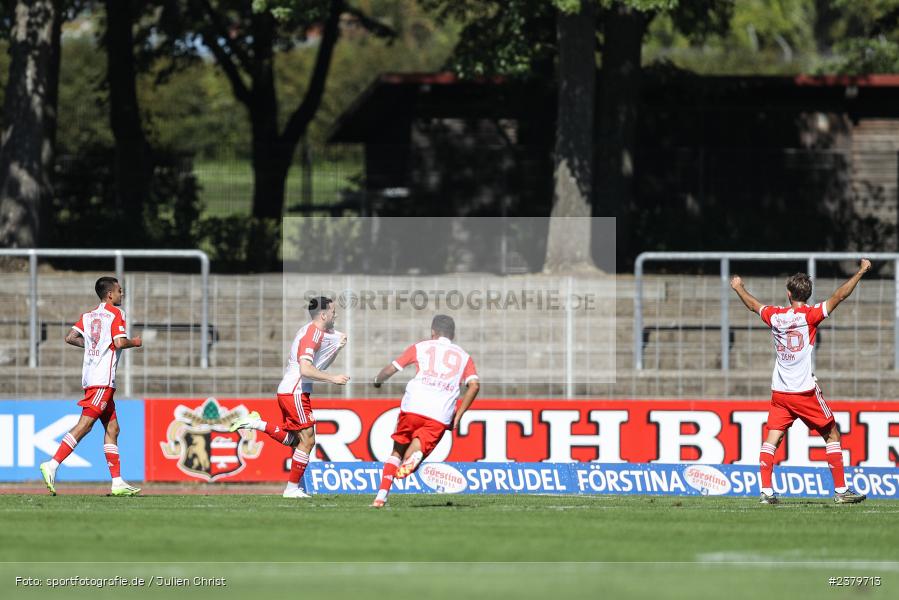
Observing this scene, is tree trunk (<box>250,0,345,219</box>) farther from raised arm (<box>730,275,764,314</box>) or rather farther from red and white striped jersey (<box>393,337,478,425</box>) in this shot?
raised arm (<box>730,275,764,314</box>)

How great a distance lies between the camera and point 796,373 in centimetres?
1348

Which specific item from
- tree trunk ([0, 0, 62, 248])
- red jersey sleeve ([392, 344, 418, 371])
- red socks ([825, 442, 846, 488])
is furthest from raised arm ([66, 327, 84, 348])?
tree trunk ([0, 0, 62, 248])

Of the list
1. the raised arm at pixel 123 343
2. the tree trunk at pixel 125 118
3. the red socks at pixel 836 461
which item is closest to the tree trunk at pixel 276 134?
the tree trunk at pixel 125 118

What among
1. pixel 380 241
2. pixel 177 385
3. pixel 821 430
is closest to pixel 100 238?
pixel 380 241

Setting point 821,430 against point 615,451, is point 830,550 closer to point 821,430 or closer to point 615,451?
point 821,430

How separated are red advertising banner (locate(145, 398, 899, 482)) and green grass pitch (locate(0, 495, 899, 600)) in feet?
12.0

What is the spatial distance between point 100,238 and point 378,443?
45.1 feet

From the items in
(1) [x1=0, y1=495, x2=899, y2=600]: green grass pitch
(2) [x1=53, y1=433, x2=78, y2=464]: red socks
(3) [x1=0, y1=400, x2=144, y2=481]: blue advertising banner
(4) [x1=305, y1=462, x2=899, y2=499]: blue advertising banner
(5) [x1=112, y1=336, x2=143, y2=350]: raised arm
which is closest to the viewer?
(1) [x1=0, y1=495, x2=899, y2=600]: green grass pitch

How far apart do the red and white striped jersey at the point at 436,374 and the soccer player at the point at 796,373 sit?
2.63 m

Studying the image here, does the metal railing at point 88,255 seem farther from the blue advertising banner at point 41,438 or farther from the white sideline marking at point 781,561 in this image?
the white sideline marking at point 781,561

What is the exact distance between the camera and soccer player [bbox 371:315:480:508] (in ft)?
42.0

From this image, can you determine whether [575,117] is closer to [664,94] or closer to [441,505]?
[664,94]

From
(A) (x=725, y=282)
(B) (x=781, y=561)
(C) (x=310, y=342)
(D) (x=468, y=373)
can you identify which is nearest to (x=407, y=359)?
(D) (x=468, y=373)

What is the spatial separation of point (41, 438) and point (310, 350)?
544 centimetres
